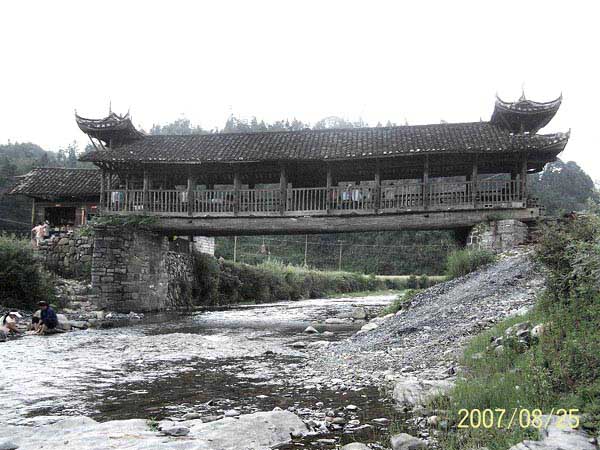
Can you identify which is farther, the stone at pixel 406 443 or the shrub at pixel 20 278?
the shrub at pixel 20 278

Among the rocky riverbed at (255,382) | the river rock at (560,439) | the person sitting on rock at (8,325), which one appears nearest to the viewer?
the river rock at (560,439)

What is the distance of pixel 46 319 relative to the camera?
1056 centimetres

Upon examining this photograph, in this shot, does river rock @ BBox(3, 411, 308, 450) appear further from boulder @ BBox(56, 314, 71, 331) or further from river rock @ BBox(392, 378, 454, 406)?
boulder @ BBox(56, 314, 71, 331)

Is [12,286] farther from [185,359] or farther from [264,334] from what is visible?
[185,359]

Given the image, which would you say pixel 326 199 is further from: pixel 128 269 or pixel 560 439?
pixel 560 439

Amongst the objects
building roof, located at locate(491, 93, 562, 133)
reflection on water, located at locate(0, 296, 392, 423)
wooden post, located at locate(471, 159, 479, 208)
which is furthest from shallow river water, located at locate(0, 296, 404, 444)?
building roof, located at locate(491, 93, 562, 133)

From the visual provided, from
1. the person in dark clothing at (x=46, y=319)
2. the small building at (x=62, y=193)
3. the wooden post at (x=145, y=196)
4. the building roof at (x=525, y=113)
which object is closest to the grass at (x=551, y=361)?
the person in dark clothing at (x=46, y=319)

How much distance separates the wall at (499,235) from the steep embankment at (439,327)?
3369 millimetres

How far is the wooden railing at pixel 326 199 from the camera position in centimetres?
1458

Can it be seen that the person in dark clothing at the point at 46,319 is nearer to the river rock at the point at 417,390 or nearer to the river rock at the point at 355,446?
the river rock at the point at 417,390

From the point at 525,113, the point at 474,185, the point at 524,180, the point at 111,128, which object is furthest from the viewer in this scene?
the point at 111,128

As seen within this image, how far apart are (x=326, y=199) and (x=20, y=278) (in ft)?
29.1

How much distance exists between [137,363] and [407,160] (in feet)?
34.0

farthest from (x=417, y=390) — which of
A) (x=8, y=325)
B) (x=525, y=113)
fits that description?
(x=525, y=113)
